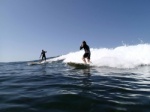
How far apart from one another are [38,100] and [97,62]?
14423mm

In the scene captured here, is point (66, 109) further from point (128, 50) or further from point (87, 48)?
point (128, 50)

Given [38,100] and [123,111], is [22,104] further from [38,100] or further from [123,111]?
[123,111]

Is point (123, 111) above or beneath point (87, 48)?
beneath

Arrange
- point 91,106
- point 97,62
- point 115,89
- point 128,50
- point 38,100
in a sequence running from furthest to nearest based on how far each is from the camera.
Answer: point 128,50 → point 97,62 → point 115,89 → point 38,100 → point 91,106

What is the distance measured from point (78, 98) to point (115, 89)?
2153 millimetres

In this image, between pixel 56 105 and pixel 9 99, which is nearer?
pixel 56 105

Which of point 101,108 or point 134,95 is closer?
point 101,108

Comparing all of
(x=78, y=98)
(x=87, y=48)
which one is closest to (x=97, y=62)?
(x=87, y=48)

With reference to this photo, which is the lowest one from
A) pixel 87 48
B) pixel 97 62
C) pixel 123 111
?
pixel 123 111

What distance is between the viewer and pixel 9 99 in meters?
6.53

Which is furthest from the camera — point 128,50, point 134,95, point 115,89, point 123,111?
point 128,50

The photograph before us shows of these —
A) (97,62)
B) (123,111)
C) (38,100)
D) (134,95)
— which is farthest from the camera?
(97,62)

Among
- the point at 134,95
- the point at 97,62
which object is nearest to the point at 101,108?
the point at 134,95

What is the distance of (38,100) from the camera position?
6.20m
